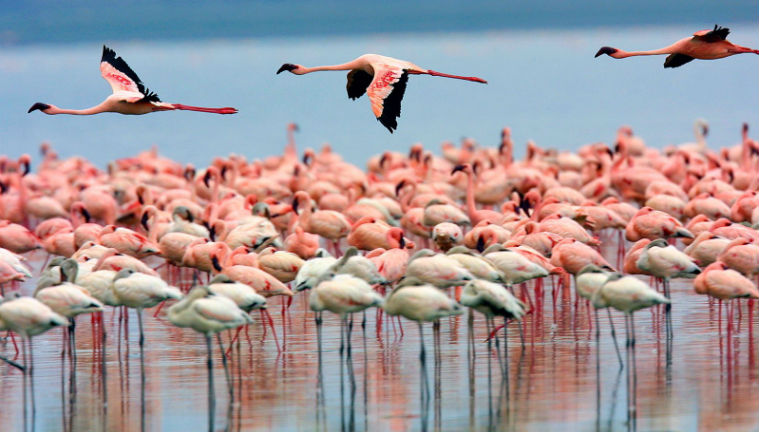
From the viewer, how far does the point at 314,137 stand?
4972 centimetres

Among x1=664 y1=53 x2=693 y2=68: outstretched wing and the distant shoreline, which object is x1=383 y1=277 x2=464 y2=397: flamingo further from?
the distant shoreline

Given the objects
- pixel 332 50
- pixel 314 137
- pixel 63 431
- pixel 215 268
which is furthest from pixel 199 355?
pixel 332 50

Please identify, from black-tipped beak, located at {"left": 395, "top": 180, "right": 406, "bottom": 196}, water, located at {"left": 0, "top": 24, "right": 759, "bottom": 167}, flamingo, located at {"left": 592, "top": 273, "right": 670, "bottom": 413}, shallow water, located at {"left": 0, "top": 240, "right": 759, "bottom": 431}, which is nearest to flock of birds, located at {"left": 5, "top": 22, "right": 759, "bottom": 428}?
flamingo, located at {"left": 592, "top": 273, "right": 670, "bottom": 413}

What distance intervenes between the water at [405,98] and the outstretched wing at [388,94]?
27.4 m

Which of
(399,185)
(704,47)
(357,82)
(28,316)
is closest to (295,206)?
(399,185)

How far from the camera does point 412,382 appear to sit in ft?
30.3

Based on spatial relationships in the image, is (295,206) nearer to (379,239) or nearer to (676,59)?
(379,239)

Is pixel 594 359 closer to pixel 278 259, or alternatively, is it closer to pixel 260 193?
pixel 278 259

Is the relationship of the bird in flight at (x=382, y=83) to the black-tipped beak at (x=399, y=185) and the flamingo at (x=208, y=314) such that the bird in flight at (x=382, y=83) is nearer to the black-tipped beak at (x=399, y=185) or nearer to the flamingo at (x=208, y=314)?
the flamingo at (x=208, y=314)

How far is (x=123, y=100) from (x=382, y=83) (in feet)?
9.69

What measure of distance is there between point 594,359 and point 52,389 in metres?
3.93

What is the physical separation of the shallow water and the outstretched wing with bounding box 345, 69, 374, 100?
7.98ft

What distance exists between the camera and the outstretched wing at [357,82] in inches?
505

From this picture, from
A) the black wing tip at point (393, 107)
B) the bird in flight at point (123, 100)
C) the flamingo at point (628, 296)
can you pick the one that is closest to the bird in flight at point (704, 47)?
the black wing tip at point (393, 107)
